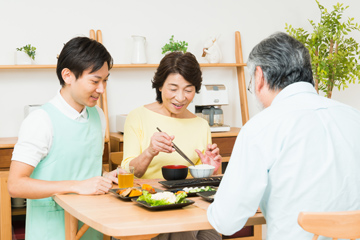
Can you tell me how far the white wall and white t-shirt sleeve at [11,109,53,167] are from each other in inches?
78.1

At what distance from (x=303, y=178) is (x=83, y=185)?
887 mm

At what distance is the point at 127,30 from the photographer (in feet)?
13.2

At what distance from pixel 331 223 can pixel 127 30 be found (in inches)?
119

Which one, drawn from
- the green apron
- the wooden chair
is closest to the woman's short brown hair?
the green apron

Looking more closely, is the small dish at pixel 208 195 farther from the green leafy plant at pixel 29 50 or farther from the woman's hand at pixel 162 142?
the green leafy plant at pixel 29 50

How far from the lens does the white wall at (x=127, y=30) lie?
3.75 metres

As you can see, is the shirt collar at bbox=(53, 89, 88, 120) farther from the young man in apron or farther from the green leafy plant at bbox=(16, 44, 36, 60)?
the green leafy plant at bbox=(16, 44, 36, 60)

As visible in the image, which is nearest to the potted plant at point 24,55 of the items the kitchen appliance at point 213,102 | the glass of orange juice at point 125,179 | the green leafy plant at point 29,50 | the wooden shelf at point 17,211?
the green leafy plant at point 29,50

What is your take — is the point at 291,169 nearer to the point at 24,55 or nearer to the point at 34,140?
the point at 34,140

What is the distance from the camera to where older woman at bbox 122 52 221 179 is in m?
2.49

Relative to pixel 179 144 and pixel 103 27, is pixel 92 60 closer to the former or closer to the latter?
pixel 179 144

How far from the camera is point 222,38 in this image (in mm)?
4363

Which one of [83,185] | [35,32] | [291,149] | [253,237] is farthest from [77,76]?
[253,237]

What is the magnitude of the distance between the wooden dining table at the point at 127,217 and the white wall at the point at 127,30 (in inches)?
84.5
